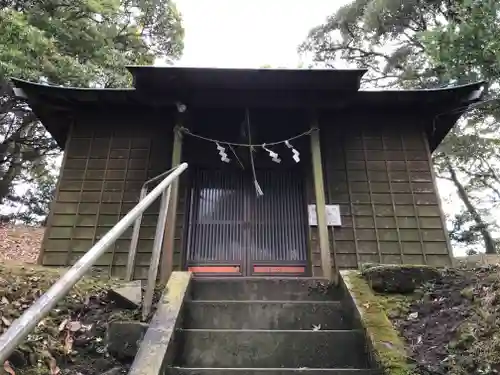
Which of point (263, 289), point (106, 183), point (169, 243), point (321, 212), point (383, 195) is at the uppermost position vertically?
point (106, 183)

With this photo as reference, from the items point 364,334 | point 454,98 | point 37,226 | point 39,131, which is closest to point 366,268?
point 364,334

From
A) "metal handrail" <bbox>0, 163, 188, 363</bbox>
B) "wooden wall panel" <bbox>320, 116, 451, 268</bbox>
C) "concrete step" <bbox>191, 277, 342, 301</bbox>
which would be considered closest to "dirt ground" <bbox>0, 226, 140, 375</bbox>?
"concrete step" <bbox>191, 277, 342, 301</bbox>

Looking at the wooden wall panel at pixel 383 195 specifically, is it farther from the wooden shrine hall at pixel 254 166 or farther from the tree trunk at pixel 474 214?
the tree trunk at pixel 474 214

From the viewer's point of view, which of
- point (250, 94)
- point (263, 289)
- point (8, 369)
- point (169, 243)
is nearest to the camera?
point (8, 369)

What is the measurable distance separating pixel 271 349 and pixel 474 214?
14.3 metres

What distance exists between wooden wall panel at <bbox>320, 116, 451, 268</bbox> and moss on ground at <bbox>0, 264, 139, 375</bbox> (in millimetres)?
3735

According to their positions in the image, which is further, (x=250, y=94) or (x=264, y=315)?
(x=250, y=94)

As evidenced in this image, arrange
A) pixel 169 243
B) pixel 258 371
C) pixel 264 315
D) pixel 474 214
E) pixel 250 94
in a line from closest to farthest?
1. pixel 258 371
2. pixel 264 315
3. pixel 169 243
4. pixel 250 94
5. pixel 474 214

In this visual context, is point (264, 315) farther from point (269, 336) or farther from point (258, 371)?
point (258, 371)

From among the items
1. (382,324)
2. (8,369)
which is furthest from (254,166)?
(8,369)

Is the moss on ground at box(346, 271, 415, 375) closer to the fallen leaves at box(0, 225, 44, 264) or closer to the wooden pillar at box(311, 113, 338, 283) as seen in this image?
the wooden pillar at box(311, 113, 338, 283)

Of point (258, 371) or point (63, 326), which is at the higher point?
point (63, 326)

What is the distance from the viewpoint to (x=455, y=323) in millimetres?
3158

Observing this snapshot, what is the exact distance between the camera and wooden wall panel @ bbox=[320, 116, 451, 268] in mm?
6508
